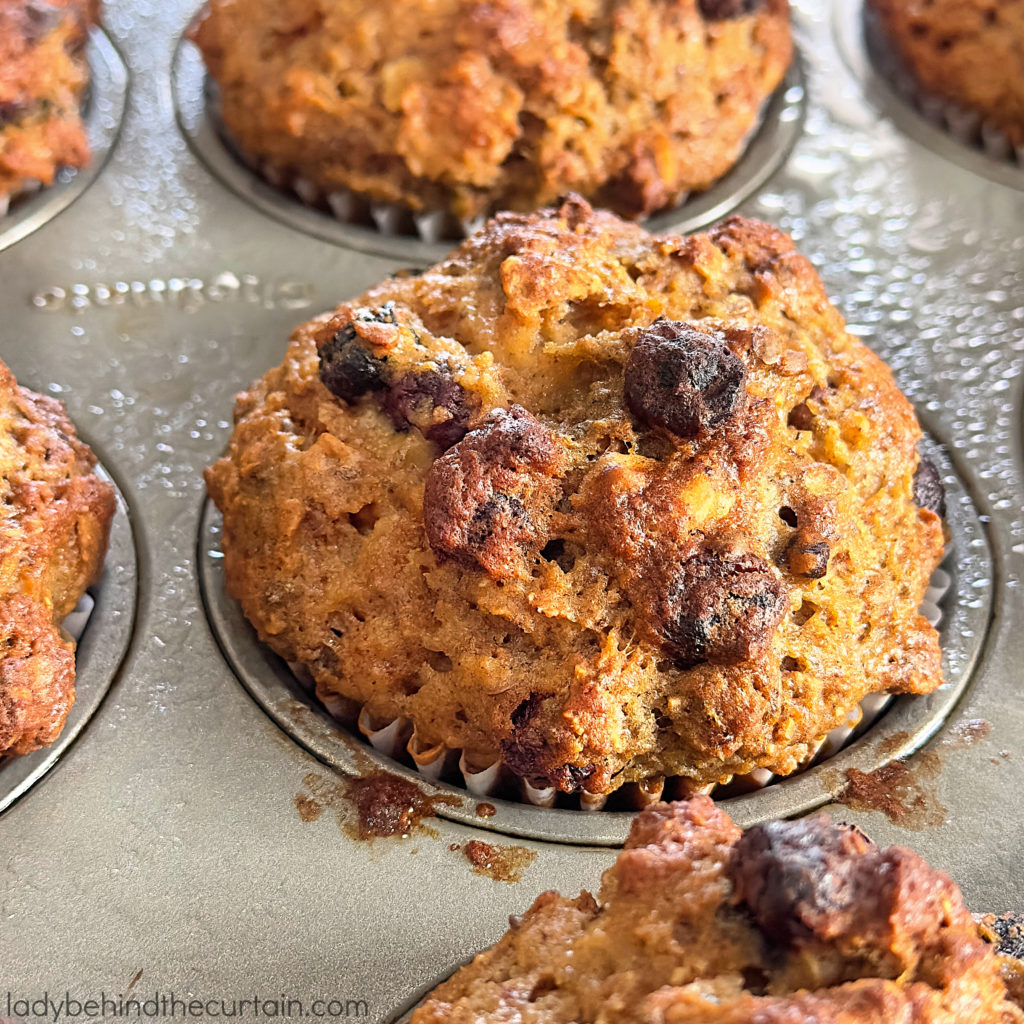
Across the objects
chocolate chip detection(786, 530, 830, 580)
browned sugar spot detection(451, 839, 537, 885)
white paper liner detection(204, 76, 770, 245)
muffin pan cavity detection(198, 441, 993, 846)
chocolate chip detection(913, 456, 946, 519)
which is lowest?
browned sugar spot detection(451, 839, 537, 885)

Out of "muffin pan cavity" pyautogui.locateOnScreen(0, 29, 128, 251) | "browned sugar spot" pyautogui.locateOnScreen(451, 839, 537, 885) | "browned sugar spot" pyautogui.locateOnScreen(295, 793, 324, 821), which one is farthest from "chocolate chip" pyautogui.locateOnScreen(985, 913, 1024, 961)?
"muffin pan cavity" pyautogui.locateOnScreen(0, 29, 128, 251)

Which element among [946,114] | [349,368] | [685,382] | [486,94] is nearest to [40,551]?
[349,368]

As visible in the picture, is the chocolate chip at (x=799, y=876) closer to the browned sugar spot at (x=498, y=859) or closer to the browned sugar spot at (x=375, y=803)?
the browned sugar spot at (x=498, y=859)

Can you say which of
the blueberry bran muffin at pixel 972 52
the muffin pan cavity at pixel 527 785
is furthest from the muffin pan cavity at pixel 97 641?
the blueberry bran muffin at pixel 972 52

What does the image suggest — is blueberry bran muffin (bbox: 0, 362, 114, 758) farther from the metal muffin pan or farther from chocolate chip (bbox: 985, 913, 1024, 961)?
chocolate chip (bbox: 985, 913, 1024, 961)

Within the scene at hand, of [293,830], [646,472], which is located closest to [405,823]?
[293,830]

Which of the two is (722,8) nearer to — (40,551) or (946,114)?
(946,114)
